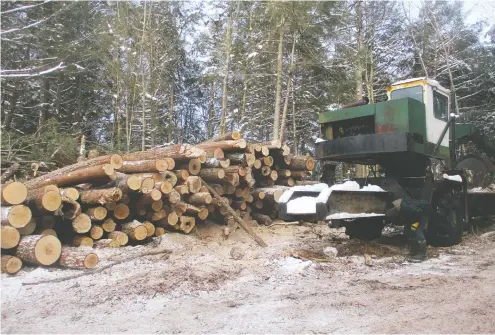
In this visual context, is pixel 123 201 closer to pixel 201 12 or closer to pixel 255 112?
pixel 255 112

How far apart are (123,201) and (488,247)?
6744 millimetres

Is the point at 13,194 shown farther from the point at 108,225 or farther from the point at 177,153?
the point at 177,153

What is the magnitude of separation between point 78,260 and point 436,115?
6411 millimetres

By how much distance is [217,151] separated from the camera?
8.23 m

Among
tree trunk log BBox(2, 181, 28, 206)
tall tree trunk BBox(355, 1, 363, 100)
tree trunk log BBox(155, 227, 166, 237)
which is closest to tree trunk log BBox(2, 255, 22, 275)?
tree trunk log BBox(2, 181, 28, 206)

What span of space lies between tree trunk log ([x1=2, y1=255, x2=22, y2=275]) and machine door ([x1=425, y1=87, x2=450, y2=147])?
259 inches

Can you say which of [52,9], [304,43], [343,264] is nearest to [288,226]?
[343,264]

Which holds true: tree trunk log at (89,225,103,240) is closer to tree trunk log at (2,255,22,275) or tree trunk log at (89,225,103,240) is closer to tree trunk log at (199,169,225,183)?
tree trunk log at (2,255,22,275)

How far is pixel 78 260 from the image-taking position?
5.23 metres

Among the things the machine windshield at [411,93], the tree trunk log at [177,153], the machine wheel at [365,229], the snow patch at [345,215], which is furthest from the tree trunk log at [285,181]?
the snow patch at [345,215]

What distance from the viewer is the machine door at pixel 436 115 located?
645 centimetres

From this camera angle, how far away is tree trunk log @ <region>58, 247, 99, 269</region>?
5.22 meters

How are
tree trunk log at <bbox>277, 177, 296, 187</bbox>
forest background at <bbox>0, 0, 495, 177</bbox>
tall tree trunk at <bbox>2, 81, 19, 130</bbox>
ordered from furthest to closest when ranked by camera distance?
forest background at <bbox>0, 0, 495, 177</bbox>
tall tree trunk at <bbox>2, 81, 19, 130</bbox>
tree trunk log at <bbox>277, 177, 296, 187</bbox>

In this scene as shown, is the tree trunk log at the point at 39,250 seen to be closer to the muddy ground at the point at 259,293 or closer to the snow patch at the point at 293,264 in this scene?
the muddy ground at the point at 259,293
